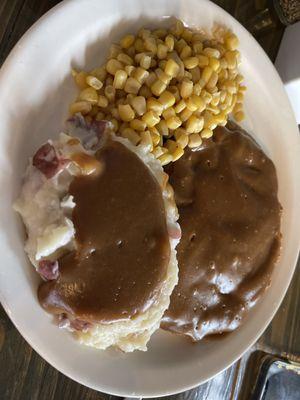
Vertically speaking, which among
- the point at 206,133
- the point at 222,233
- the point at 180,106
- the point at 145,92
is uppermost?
the point at 145,92

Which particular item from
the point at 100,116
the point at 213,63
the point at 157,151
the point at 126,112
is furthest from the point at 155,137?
the point at 213,63

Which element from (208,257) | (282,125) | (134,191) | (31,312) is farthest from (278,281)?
(31,312)

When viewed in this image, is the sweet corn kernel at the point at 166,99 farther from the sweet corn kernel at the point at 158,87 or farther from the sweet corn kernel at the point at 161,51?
the sweet corn kernel at the point at 161,51

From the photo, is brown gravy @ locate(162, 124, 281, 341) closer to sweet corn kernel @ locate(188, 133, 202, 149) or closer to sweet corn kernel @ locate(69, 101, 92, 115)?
sweet corn kernel @ locate(188, 133, 202, 149)

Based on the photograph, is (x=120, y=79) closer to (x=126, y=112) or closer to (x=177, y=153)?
(x=126, y=112)

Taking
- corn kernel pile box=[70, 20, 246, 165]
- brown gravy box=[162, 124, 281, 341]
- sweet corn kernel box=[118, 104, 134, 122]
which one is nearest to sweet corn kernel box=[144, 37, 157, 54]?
corn kernel pile box=[70, 20, 246, 165]

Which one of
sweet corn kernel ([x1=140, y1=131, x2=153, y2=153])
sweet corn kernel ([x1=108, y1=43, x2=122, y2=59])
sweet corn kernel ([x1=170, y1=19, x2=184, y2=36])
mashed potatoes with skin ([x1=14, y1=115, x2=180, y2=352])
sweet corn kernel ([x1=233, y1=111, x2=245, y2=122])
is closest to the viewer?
mashed potatoes with skin ([x1=14, y1=115, x2=180, y2=352])
